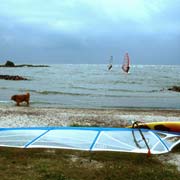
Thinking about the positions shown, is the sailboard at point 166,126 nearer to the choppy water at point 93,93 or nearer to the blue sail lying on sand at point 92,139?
the blue sail lying on sand at point 92,139

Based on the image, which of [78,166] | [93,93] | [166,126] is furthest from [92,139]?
[93,93]

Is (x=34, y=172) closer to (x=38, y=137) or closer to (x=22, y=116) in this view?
(x=38, y=137)

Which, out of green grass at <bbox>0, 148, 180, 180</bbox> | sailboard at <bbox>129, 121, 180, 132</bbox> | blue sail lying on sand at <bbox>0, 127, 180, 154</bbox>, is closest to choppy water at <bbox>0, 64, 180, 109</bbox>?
sailboard at <bbox>129, 121, 180, 132</bbox>

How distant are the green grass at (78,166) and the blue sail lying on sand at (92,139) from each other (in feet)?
0.47

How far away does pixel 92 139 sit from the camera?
27.8 ft

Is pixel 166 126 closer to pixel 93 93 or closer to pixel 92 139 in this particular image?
pixel 92 139

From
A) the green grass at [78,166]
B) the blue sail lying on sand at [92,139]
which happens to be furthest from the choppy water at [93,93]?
the green grass at [78,166]

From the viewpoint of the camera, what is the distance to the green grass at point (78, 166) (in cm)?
615

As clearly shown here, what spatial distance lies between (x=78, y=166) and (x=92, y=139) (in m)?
1.74

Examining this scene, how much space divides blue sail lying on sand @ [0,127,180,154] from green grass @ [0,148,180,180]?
143mm

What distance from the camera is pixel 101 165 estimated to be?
22.6ft

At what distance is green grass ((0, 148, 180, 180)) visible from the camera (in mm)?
6152

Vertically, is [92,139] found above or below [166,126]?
below

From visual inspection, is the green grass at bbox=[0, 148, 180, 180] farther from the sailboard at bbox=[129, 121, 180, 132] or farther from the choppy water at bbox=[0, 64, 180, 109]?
the choppy water at bbox=[0, 64, 180, 109]
